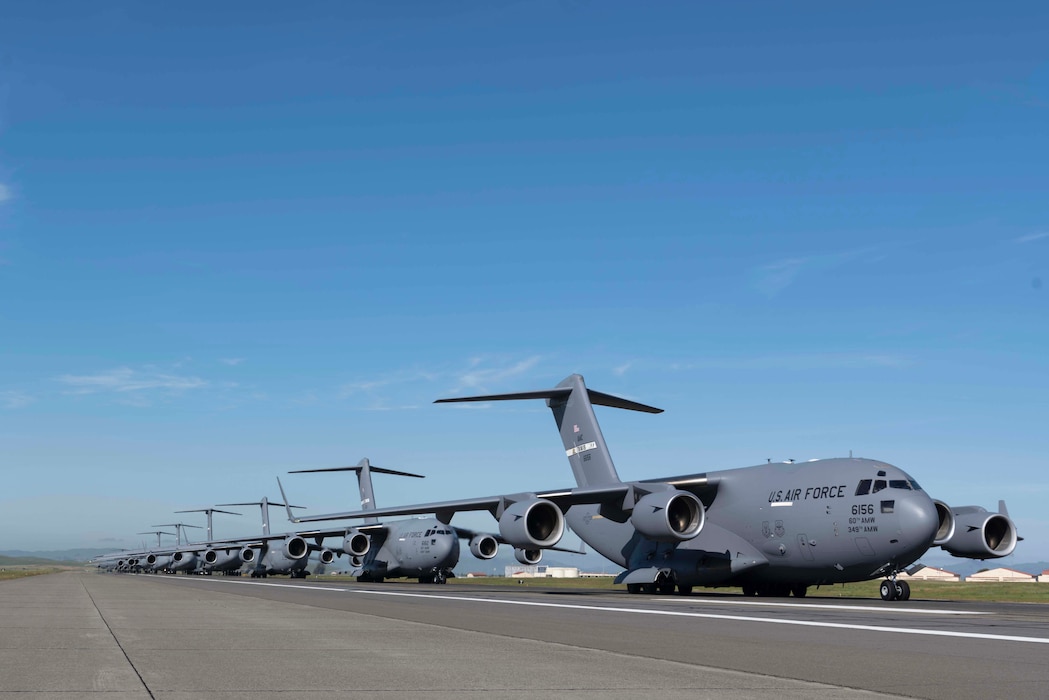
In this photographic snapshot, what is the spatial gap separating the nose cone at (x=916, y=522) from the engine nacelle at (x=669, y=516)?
4.99 metres

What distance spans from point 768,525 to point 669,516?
2.40 meters

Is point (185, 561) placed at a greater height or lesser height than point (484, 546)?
lesser

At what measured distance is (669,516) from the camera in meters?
24.0

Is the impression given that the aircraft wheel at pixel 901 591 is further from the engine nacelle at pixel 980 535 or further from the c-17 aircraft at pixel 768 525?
the engine nacelle at pixel 980 535

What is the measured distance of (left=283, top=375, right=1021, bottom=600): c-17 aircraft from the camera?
21.4 meters

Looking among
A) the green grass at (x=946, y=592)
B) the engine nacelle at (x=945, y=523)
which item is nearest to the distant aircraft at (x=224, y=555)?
the green grass at (x=946, y=592)

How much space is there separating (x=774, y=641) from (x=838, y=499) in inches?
497

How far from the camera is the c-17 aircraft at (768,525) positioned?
21.4 m

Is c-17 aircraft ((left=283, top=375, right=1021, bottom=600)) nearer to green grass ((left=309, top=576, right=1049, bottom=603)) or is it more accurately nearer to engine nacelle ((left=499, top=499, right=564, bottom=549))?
engine nacelle ((left=499, top=499, right=564, bottom=549))

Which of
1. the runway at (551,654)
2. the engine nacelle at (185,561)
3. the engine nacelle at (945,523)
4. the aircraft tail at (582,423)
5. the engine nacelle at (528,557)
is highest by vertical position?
the aircraft tail at (582,423)

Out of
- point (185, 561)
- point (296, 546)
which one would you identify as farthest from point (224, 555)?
point (296, 546)

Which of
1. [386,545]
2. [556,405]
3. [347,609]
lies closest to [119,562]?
[386,545]

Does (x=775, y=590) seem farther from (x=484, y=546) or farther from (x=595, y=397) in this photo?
(x=484, y=546)

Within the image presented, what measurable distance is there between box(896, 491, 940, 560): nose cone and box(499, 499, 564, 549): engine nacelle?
8491 mm
